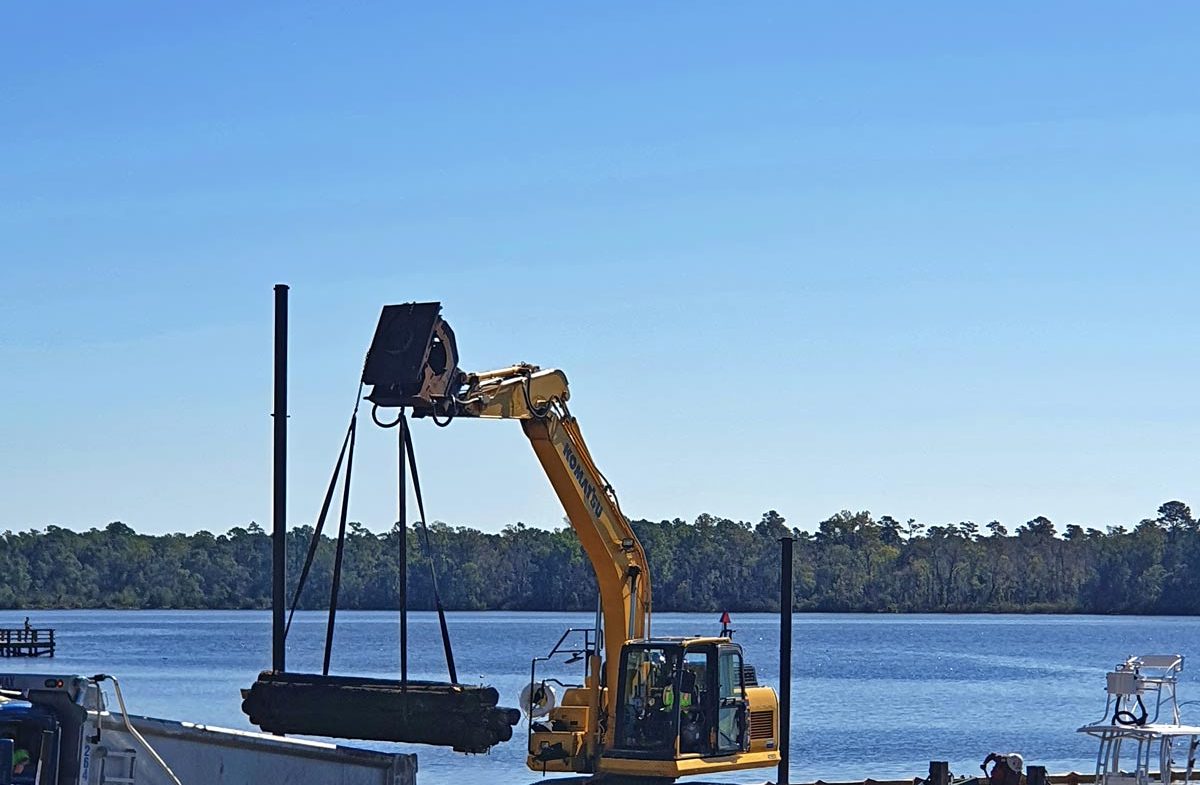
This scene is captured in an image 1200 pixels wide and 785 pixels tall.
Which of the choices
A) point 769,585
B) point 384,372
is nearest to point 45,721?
point 384,372

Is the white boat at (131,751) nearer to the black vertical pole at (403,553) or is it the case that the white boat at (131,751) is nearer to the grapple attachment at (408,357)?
the black vertical pole at (403,553)

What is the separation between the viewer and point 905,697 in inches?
3223

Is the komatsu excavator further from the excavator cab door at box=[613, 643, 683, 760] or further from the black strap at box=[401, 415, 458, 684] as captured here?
the black strap at box=[401, 415, 458, 684]

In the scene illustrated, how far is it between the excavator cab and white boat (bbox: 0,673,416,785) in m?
6.34

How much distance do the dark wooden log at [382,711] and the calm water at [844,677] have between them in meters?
26.9

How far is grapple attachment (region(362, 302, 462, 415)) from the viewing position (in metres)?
19.0

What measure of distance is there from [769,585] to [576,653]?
555 feet

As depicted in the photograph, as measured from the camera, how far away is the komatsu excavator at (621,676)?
21.8 m

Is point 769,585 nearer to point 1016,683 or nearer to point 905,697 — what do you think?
point 1016,683

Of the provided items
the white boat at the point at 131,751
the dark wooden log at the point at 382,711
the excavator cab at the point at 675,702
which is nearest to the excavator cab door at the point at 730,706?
the excavator cab at the point at 675,702

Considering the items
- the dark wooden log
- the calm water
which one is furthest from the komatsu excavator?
the calm water

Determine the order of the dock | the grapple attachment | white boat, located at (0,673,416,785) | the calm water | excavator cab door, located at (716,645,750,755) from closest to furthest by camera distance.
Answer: white boat, located at (0,673,416,785) → the grapple attachment → excavator cab door, located at (716,645,750,755) → the calm water → the dock

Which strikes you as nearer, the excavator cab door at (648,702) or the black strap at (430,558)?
the black strap at (430,558)

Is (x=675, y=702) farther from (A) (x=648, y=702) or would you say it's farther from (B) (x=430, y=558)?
(B) (x=430, y=558)
